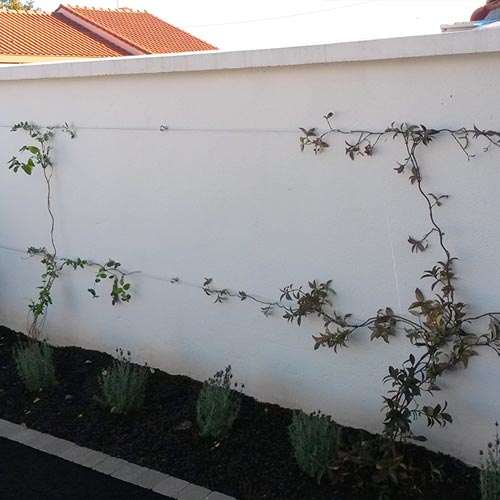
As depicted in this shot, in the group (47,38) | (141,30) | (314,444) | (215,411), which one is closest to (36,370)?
(215,411)

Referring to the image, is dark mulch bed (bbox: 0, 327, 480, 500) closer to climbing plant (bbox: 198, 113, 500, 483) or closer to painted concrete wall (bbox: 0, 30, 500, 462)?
painted concrete wall (bbox: 0, 30, 500, 462)

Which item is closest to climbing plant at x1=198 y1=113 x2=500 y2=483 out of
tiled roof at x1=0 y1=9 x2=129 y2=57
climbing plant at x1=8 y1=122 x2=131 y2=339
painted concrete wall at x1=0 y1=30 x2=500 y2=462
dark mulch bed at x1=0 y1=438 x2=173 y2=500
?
painted concrete wall at x1=0 y1=30 x2=500 y2=462

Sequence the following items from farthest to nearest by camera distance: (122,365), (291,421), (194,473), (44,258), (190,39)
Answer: (190,39), (44,258), (122,365), (291,421), (194,473)

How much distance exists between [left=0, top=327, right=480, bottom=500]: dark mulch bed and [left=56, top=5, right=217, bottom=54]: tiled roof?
15.2 m

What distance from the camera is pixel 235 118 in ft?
15.3

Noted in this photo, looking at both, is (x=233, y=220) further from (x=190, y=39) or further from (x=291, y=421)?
(x=190, y=39)

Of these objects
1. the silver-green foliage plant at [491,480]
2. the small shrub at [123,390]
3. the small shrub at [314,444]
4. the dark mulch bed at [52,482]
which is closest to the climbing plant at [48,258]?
the small shrub at [123,390]

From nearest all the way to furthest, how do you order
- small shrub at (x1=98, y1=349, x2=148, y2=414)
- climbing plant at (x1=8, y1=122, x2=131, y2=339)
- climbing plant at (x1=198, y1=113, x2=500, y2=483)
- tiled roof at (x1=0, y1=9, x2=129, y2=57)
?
climbing plant at (x1=198, y1=113, x2=500, y2=483)
small shrub at (x1=98, y1=349, x2=148, y2=414)
climbing plant at (x1=8, y1=122, x2=131, y2=339)
tiled roof at (x1=0, y1=9, x2=129, y2=57)

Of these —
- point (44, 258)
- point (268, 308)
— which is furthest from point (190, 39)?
point (268, 308)

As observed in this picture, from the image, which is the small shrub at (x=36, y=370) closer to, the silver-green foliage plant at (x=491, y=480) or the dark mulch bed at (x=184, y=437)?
the dark mulch bed at (x=184, y=437)

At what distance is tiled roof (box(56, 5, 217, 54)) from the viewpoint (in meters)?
20.1

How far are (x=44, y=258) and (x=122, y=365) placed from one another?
1.51 meters

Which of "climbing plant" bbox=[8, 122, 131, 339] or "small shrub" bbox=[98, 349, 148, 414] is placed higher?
"climbing plant" bbox=[8, 122, 131, 339]

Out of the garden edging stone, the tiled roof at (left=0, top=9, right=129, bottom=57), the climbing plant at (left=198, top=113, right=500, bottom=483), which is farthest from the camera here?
the tiled roof at (left=0, top=9, right=129, bottom=57)
